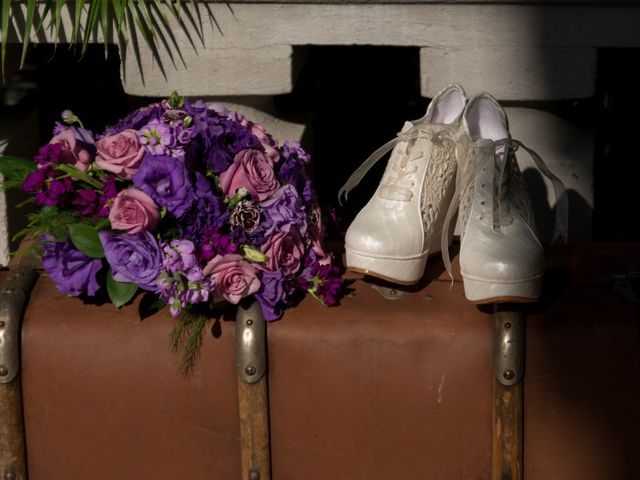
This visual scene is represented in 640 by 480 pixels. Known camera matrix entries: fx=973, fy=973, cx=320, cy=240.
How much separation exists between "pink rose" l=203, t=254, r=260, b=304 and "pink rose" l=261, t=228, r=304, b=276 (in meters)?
0.05

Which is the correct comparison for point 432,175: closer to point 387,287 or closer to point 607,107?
point 387,287

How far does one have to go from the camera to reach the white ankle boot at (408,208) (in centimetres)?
178

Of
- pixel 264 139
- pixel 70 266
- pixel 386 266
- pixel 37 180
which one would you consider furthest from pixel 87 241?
pixel 386 266

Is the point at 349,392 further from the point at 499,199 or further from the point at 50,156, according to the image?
the point at 50,156

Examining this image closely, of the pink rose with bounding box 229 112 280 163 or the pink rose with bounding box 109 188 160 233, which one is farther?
the pink rose with bounding box 229 112 280 163

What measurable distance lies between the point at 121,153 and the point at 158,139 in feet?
0.23

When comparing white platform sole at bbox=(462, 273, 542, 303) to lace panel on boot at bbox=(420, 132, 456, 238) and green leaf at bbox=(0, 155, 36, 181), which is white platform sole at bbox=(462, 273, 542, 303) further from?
green leaf at bbox=(0, 155, 36, 181)

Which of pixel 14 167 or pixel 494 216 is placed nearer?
pixel 494 216

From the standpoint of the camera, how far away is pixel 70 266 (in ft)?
Answer: 5.73

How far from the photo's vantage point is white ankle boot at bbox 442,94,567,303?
1686 mm

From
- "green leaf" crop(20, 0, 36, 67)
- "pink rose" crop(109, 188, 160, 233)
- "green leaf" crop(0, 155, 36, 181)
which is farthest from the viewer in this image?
"green leaf" crop(20, 0, 36, 67)

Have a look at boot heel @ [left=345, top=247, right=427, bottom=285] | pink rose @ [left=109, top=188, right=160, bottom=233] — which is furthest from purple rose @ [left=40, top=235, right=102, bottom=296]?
boot heel @ [left=345, top=247, right=427, bottom=285]

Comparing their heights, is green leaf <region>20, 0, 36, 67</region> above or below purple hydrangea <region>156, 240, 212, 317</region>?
above

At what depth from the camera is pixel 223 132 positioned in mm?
1825
